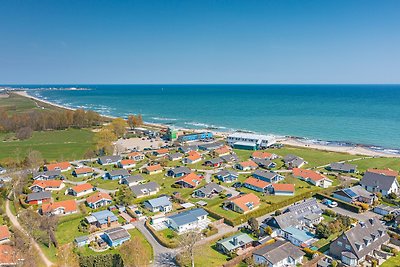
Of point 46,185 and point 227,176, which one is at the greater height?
point 227,176

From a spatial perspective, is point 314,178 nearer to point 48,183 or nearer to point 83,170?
point 83,170

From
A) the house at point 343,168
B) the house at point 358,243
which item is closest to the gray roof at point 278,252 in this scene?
the house at point 358,243

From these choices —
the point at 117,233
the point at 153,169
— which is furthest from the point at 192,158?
the point at 117,233

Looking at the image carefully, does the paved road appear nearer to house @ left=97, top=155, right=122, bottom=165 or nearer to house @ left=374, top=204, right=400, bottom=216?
house @ left=97, top=155, right=122, bottom=165

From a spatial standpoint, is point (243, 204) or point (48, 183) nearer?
point (243, 204)

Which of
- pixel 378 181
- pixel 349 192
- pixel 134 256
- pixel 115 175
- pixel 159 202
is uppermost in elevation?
pixel 378 181

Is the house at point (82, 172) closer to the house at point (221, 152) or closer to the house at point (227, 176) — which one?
the house at point (227, 176)
